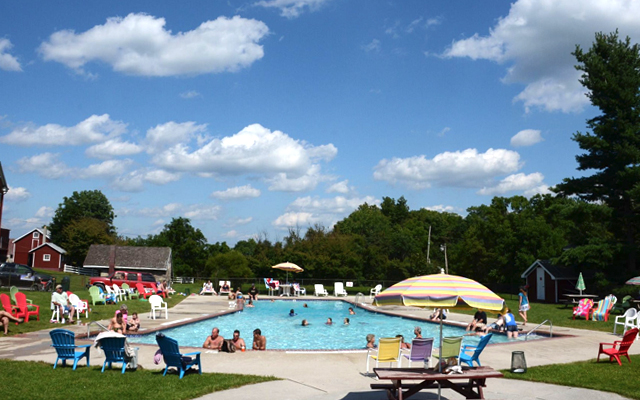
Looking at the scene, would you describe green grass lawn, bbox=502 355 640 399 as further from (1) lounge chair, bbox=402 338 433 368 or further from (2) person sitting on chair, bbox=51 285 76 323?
(2) person sitting on chair, bbox=51 285 76 323

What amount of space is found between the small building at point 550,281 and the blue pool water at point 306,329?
15.0m

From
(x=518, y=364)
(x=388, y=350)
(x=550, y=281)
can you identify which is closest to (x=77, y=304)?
(x=388, y=350)

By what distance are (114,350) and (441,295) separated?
652cm

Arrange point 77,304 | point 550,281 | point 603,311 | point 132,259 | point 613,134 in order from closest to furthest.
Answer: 1. point 77,304
2. point 603,311
3. point 613,134
4. point 550,281
5. point 132,259

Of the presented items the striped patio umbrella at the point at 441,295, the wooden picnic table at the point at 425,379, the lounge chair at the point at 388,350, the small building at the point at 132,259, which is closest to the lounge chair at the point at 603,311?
the lounge chair at the point at 388,350

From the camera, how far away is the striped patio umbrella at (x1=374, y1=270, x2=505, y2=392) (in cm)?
801

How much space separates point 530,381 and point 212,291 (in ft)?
109

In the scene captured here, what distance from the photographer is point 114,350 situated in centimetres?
1068

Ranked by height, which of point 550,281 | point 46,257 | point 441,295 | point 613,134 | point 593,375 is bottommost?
point 593,375

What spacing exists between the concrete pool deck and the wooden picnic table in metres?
0.43

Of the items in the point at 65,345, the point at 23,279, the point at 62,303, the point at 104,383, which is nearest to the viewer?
the point at 104,383

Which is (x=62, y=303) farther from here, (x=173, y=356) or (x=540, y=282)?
(x=540, y=282)

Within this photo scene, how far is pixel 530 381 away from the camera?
10031 mm

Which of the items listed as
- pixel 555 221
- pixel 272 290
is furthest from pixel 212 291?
pixel 555 221
